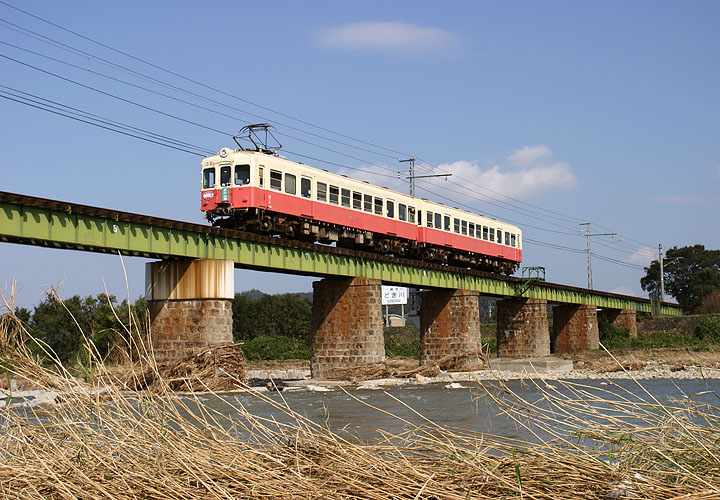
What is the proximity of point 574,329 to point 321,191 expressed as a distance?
1383 inches

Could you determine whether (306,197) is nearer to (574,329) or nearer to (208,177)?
(208,177)

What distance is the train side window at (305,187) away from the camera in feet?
103

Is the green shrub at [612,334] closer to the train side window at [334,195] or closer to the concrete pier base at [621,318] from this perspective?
the concrete pier base at [621,318]

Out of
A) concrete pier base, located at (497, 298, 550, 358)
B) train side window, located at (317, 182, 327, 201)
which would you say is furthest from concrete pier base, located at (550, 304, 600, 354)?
train side window, located at (317, 182, 327, 201)

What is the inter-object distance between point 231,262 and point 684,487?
2467cm

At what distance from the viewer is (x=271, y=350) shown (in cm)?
5228

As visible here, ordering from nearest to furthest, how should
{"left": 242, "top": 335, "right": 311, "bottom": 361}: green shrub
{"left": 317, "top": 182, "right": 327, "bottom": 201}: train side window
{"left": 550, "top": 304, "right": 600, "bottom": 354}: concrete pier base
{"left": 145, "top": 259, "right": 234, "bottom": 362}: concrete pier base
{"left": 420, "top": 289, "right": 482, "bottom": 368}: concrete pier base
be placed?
{"left": 145, "top": 259, "right": 234, "bottom": 362}: concrete pier base < {"left": 317, "top": 182, "right": 327, "bottom": 201}: train side window < {"left": 420, "top": 289, "right": 482, "bottom": 368}: concrete pier base < {"left": 242, "top": 335, "right": 311, "bottom": 361}: green shrub < {"left": 550, "top": 304, "right": 600, "bottom": 354}: concrete pier base

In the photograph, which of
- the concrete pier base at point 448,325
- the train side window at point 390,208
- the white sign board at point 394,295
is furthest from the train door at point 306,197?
the white sign board at point 394,295

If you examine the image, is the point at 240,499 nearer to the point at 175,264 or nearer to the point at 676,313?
the point at 175,264

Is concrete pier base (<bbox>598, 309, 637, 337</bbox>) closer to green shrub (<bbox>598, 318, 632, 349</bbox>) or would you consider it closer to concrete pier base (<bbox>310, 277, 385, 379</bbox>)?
green shrub (<bbox>598, 318, 632, 349</bbox>)

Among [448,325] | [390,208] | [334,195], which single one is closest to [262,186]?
[334,195]

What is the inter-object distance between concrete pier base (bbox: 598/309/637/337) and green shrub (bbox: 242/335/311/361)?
31662mm

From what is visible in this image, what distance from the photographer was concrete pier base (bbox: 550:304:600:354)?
60031 mm

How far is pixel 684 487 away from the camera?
3.99 meters
